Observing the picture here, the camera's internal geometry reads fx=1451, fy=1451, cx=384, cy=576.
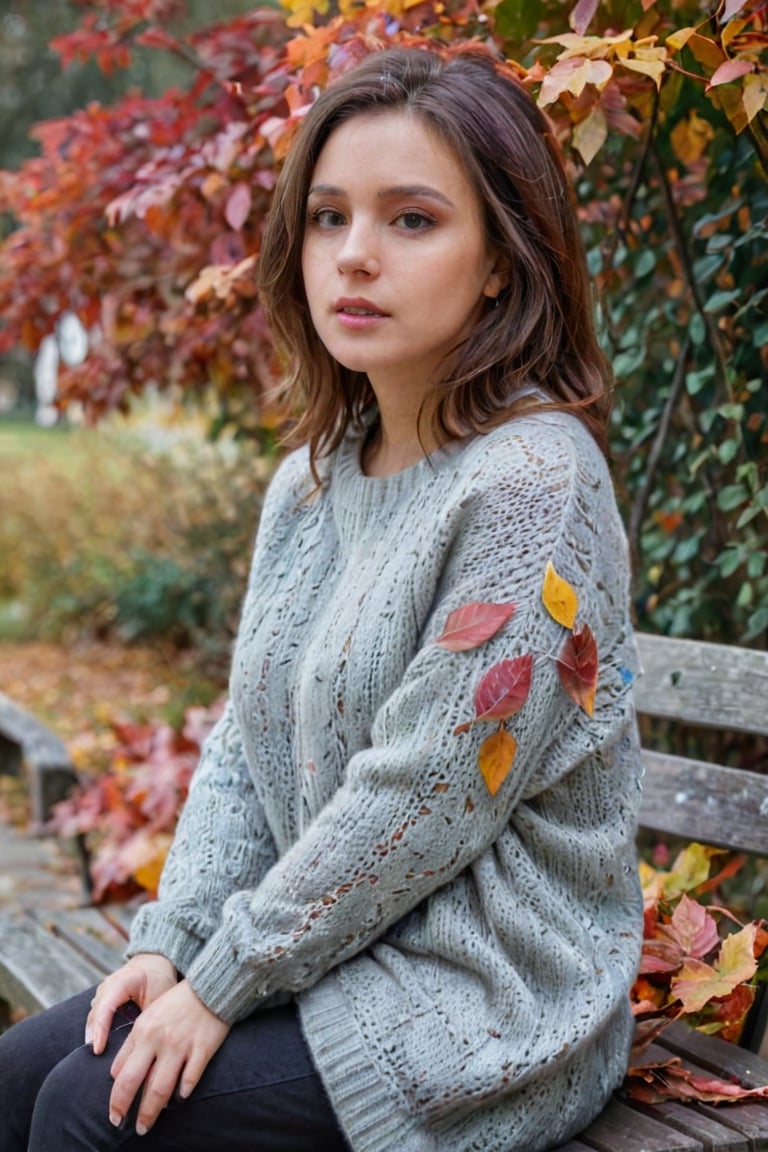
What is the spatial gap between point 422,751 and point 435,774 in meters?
0.03

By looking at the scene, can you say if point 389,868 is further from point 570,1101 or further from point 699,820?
point 699,820

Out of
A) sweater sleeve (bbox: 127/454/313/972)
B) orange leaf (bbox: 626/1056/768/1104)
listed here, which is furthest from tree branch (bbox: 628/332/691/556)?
orange leaf (bbox: 626/1056/768/1104)

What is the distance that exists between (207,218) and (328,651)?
173 centimetres

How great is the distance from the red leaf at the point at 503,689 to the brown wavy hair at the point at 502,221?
34cm

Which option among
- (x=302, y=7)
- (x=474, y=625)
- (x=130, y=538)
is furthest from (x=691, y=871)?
(x=130, y=538)

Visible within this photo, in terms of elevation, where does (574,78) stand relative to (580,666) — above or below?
above

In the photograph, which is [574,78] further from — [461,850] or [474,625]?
[461,850]

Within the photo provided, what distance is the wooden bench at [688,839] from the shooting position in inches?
73.4

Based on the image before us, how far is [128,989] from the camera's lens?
1808mm

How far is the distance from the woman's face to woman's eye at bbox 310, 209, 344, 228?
1 centimetres

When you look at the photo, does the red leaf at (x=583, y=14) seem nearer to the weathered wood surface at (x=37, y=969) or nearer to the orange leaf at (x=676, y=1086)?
the orange leaf at (x=676, y=1086)

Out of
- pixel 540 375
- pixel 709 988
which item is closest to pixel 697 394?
pixel 540 375

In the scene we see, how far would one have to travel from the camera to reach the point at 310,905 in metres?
1.70

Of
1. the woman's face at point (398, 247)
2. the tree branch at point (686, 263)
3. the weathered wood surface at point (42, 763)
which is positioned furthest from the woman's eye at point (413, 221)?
the weathered wood surface at point (42, 763)
